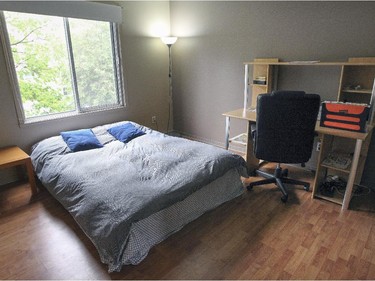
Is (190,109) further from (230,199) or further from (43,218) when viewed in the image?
(43,218)

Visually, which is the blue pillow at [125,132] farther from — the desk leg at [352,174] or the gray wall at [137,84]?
the desk leg at [352,174]

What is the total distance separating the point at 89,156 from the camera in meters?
2.66

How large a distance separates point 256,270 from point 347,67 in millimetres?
2229

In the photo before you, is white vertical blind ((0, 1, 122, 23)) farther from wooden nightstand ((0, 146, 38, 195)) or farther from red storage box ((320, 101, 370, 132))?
red storage box ((320, 101, 370, 132))

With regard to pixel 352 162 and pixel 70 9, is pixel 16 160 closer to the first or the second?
pixel 70 9

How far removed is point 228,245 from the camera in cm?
198

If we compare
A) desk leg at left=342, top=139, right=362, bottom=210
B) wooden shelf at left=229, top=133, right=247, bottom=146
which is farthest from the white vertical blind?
desk leg at left=342, top=139, right=362, bottom=210

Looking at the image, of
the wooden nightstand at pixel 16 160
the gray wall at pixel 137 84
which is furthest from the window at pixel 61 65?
the wooden nightstand at pixel 16 160

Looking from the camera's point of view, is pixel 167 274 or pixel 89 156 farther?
pixel 89 156

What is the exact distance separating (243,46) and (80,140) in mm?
2429

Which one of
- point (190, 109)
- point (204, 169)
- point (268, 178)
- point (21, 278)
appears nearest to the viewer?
point (21, 278)

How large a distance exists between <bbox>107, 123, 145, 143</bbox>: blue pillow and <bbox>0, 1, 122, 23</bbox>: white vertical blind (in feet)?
4.71

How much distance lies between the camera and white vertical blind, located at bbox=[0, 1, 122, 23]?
2668 millimetres

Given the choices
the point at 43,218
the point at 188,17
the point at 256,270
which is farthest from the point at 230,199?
the point at 188,17
